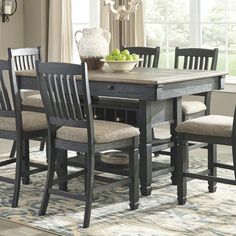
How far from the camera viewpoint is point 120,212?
165 inches

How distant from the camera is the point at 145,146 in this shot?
4.51m

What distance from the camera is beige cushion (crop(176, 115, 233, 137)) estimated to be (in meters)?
4.13

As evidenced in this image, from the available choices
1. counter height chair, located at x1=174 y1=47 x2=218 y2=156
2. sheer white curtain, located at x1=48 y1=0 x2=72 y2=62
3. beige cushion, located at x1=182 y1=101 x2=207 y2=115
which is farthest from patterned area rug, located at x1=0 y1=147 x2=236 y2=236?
sheer white curtain, located at x1=48 y1=0 x2=72 y2=62

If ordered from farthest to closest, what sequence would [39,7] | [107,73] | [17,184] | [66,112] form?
[39,7]
[107,73]
[17,184]
[66,112]

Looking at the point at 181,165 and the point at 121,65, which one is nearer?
the point at 181,165

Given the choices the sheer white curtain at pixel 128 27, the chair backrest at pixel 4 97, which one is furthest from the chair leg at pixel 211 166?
the sheer white curtain at pixel 128 27

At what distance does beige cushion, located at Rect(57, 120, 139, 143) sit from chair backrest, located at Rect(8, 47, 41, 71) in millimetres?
1715

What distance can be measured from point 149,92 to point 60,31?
3.90m

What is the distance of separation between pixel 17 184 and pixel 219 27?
3502 mm

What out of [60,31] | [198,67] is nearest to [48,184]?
[198,67]

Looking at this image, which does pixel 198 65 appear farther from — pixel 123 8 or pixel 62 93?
pixel 62 93

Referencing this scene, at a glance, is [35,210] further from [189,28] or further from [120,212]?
[189,28]

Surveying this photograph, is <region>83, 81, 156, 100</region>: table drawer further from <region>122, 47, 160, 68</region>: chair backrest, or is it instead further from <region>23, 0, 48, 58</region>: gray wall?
<region>23, 0, 48, 58</region>: gray wall

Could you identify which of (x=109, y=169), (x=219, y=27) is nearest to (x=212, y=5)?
(x=219, y=27)
